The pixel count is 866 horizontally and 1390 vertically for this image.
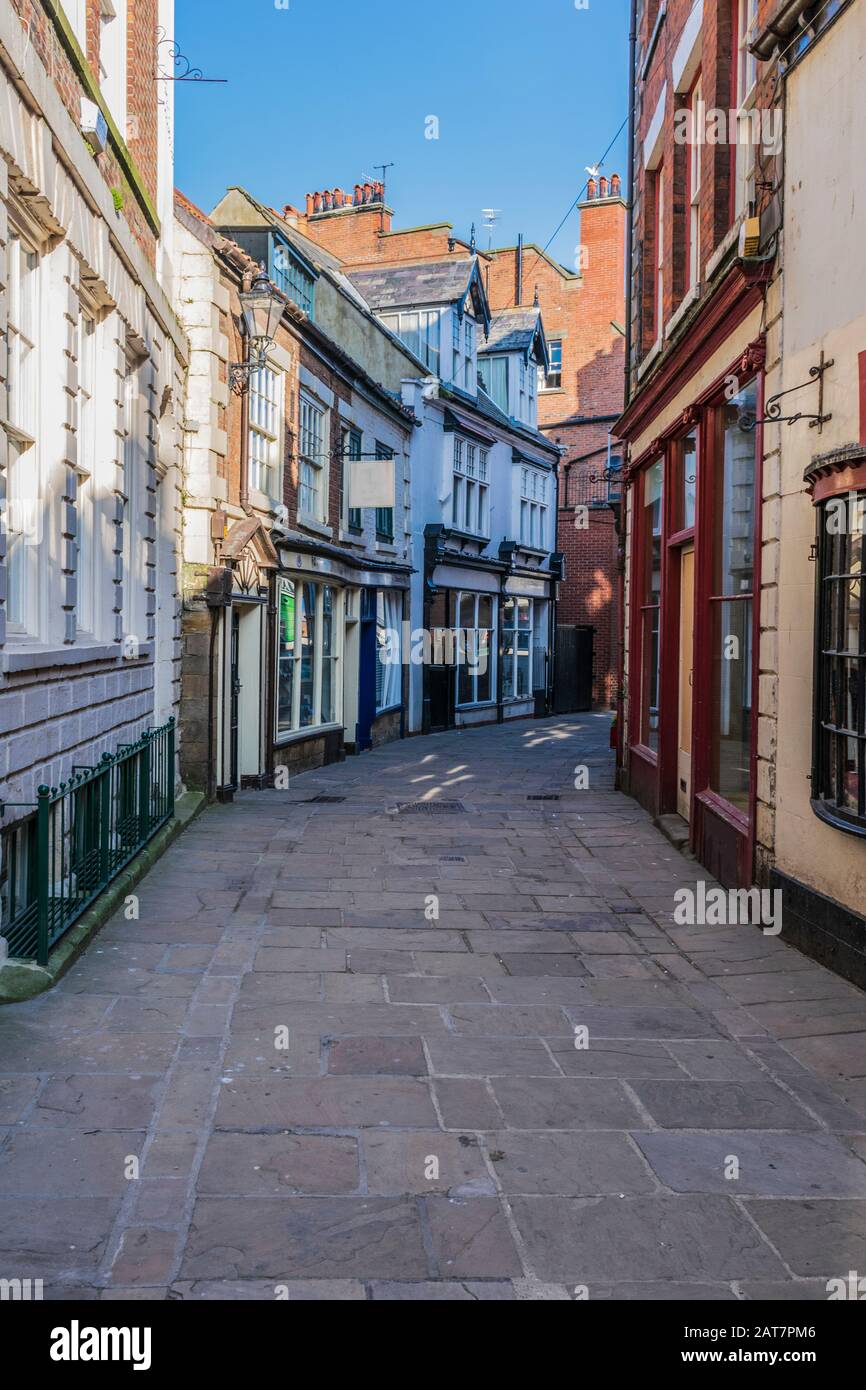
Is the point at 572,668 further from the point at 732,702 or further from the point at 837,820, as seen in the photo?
the point at 837,820

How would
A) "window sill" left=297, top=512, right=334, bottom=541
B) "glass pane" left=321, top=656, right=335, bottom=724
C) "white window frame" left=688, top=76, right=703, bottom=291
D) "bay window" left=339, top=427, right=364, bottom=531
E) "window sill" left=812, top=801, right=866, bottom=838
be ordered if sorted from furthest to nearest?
"bay window" left=339, top=427, right=364, bottom=531
"glass pane" left=321, top=656, right=335, bottom=724
"window sill" left=297, top=512, right=334, bottom=541
"white window frame" left=688, top=76, right=703, bottom=291
"window sill" left=812, top=801, right=866, bottom=838

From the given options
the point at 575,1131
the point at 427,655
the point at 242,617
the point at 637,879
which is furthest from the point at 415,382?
the point at 575,1131

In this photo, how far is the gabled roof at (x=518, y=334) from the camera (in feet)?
99.5

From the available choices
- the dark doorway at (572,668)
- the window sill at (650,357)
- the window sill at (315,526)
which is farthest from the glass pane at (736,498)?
the dark doorway at (572,668)

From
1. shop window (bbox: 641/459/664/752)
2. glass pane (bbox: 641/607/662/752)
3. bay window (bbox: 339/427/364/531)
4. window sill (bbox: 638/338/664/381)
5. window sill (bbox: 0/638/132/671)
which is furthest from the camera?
bay window (bbox: 339/427/364/531)

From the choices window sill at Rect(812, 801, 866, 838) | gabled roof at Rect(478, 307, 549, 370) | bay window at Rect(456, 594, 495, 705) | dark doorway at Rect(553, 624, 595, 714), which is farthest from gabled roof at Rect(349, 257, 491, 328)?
window sill at Rect(812, 801, 866, 838)

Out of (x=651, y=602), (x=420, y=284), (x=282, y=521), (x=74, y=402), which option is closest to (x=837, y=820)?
(x=74, y=402)

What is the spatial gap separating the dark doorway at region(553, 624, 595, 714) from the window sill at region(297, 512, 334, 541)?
49.8ft

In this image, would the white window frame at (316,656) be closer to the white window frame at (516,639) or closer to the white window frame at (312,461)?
the white window frame at (312,461)

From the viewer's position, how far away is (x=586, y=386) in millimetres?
34625

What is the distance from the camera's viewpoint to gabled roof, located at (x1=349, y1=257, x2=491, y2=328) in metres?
25.5

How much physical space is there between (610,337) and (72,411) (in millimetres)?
29271

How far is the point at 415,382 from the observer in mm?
23594

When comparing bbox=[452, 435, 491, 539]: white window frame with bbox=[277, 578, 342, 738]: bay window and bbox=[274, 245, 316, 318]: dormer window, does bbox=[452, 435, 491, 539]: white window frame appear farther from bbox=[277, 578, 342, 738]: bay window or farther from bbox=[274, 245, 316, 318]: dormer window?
bbox=[274, 245, 316, 318]: dormer window
